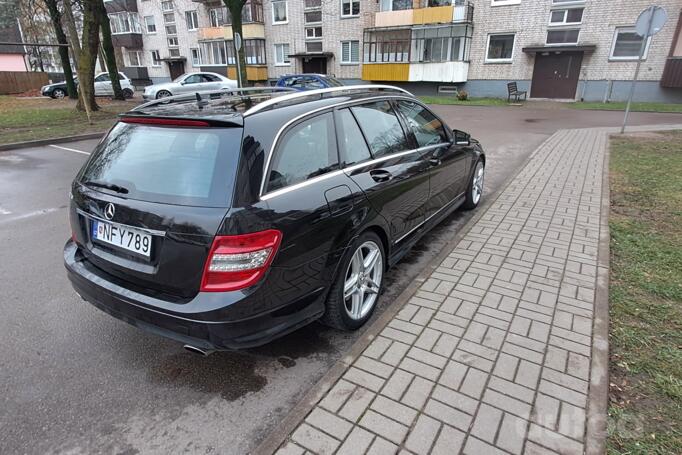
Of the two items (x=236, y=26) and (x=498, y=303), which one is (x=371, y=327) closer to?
(x=498, y=303)

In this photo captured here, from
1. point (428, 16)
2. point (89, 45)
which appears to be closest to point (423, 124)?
point (89, 45)

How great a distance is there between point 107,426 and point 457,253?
3.27 m

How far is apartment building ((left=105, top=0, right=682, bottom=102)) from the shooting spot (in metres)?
21.3

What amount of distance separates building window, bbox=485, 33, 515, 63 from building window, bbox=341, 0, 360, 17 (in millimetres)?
9446

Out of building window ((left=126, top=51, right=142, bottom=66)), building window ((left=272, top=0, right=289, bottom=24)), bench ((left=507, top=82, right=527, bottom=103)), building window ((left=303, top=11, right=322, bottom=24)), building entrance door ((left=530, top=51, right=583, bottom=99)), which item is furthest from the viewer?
building window ((left=126, top=51, right=142, bottom=66))

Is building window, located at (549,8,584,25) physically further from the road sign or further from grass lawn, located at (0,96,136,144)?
grass lawn, located at (0,96,136,144)

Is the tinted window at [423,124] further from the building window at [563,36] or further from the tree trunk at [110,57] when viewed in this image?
the building window at [563,36]

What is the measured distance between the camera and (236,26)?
60.5 ft

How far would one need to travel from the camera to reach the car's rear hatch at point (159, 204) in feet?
7.32

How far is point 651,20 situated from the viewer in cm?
1016

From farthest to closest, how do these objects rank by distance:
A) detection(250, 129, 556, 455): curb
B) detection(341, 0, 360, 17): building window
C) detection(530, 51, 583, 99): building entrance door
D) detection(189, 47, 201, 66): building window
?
detection(189, 47, 201, 66): building window → detection(341, 0, 360, 17): building window → detection(530, 51, 583, 99): building entrance door → detection(250, 129, 556, 455): curb

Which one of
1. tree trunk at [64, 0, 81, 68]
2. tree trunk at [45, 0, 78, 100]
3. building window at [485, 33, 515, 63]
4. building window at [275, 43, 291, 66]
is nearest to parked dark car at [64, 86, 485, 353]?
tree trunk at [64, 0, 81, 68]

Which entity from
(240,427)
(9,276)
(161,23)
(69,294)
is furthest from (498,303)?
(161,23)

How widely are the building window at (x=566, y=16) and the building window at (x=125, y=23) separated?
37.4 meters
